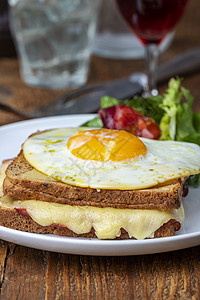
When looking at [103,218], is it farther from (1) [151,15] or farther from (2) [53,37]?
(2) [53,37]

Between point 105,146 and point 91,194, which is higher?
point 105,146

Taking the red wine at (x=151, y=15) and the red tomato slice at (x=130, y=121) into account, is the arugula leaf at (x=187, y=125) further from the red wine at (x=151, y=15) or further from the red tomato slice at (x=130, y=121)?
the red wine at (x=151, y=15)

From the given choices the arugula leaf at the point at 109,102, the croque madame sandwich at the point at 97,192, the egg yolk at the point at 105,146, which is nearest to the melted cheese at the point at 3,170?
the croque madame sandwich at the point at 97,192

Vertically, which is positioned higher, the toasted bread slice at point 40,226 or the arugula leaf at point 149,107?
the arugula leaf at point 149,107

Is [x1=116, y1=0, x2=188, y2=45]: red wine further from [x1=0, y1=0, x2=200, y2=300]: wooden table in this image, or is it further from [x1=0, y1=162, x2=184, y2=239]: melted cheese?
[x1=0, y1=0, x2=200, y2=300]: wooden table

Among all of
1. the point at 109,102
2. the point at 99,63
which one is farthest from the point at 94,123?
the point at 99,63

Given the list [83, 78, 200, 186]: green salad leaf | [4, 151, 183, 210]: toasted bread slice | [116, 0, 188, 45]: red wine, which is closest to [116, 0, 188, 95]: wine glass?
[116, 0, 188, 45]: red wine

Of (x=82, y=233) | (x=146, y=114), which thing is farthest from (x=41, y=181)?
(x=146, y=114)
